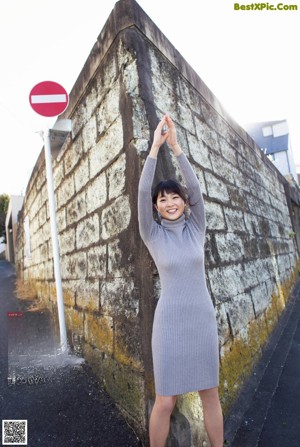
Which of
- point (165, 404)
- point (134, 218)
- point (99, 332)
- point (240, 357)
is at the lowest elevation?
point (240, 357)

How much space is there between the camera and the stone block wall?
1987 millimetres

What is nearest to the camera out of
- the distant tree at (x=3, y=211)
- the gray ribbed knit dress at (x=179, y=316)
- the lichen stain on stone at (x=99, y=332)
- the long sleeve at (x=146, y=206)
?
the gray ribbed knit dress at (x=179, y=316)

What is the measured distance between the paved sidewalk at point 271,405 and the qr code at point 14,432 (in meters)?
1.29

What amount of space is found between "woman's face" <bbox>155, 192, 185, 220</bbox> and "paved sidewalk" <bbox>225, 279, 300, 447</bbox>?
1.45 meters

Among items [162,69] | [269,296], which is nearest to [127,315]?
[162,69]

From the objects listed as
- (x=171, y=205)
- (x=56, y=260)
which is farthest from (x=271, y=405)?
(x=56, y=260)

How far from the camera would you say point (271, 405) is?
Answer: 2205mm

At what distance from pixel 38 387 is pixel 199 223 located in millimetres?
1923

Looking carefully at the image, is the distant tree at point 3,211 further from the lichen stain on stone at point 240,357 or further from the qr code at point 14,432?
the qr code at point 14,432

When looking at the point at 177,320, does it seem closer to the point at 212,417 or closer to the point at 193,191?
the point at 212,417

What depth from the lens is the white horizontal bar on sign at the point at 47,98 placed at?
297cm

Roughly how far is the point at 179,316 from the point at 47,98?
258 cm

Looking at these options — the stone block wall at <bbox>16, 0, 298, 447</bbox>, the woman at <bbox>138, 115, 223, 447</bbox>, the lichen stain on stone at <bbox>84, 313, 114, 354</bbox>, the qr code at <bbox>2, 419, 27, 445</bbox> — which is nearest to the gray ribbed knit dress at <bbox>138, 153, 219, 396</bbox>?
the woman at <bbox>138, 115, 223, 447</bbox>

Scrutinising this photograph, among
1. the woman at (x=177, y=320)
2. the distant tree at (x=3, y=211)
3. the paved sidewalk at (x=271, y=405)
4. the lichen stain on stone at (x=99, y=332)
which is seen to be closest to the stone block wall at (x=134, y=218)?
the lichen stain on stone at (x=99, y=332)
